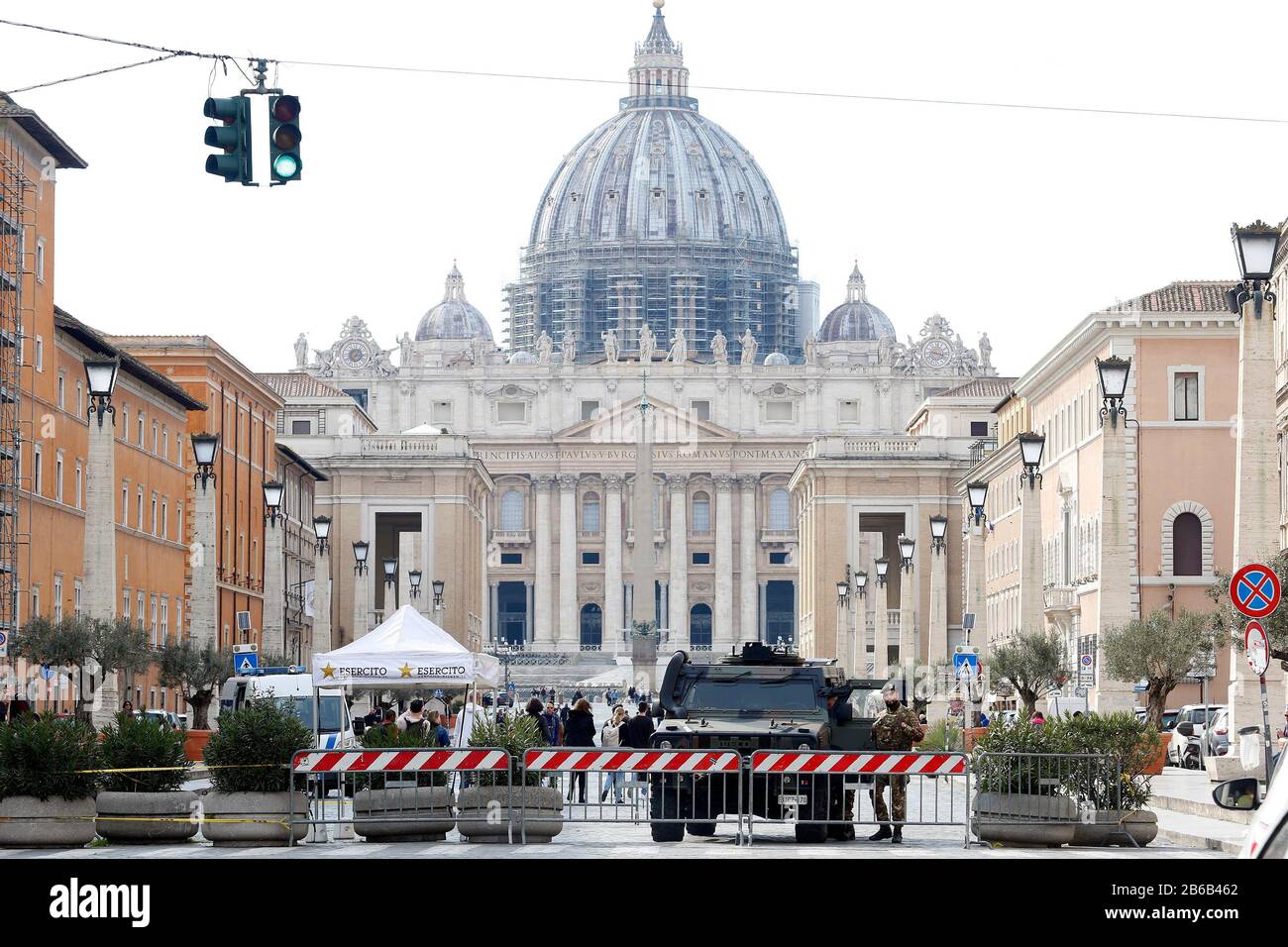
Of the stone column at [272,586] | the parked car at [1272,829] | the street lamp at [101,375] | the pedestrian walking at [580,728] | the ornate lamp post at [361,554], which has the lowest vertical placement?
the pedestrian walking at [580,728]

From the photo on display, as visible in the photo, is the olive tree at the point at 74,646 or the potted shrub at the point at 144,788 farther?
the olive tree at the point at 74,646

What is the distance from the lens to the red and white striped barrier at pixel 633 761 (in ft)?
67.2

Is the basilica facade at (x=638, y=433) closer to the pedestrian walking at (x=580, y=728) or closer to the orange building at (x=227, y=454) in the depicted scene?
the orange building at (x=227, y=454)

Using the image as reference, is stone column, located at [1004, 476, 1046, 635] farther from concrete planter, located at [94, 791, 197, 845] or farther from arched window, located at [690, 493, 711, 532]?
arched window, located at [690, 493, 711, 532]

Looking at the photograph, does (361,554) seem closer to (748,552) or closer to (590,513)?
(590,513)

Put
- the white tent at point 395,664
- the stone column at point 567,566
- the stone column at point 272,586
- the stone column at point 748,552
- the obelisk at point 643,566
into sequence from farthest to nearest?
1. the stone column at point 748,552
2. the stone column at point 567,566
3. the obelisk at point 643,566
4. the stone column at point 272,586
5. the white tent at point 395,664

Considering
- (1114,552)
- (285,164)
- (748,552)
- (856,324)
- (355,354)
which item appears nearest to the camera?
(285,164)

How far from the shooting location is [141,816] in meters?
20.9

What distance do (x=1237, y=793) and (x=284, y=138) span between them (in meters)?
12.4

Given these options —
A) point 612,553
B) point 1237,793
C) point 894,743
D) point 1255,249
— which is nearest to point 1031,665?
A: point 1255,249

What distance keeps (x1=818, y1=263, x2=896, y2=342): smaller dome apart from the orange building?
345ft

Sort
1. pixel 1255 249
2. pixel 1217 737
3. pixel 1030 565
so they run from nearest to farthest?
pixel 1255 249 → pixel 1217 737 → pixel 1030 565

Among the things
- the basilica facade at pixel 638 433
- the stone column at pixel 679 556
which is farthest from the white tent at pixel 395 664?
the stone column at pixel 679 556

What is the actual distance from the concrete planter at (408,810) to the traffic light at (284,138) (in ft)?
20.2
